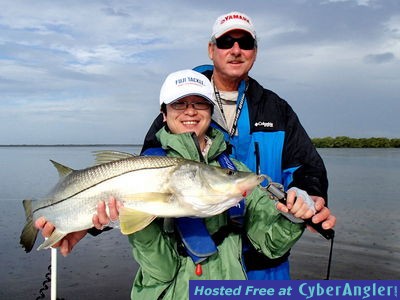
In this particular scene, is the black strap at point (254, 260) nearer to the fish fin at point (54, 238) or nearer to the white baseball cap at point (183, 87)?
the white baseball cap at point (183, 87)

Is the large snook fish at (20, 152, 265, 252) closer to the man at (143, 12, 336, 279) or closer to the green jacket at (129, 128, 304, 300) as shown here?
the green jacket at (129, 128, 304, 300)

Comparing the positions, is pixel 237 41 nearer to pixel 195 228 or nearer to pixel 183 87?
pixel 183 87

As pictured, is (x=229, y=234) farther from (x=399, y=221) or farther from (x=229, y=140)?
(x=399, y=221)

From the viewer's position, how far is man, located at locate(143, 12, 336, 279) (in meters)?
4.55

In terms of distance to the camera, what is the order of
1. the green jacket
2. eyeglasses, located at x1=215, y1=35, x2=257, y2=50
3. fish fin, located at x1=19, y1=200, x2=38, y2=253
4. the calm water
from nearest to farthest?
the green jacket → fish fin, located at x1=19, y1=200, x2=38, y2=253 → eyeglasses, located at x1=215, y1=35, x2=257, y2=50 → the calm water

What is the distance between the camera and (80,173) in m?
3.92

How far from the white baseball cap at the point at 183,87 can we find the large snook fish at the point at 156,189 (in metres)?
0.64

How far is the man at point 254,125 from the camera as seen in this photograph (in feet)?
14.9

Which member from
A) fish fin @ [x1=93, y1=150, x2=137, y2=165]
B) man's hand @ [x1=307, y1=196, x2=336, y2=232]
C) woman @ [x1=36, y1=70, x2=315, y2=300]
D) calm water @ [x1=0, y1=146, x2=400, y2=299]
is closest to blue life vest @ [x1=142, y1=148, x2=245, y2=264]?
woman @ [x1=36, y1=70, x2=315, y2=300]

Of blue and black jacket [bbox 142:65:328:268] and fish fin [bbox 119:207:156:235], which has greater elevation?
blue and black jacket [bbox 142:65:328:268]

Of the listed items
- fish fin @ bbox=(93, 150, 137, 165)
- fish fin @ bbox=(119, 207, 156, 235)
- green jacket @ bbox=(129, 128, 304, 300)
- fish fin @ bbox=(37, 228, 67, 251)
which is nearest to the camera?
fish fin @ bbox=(119, 207, 156, 235)

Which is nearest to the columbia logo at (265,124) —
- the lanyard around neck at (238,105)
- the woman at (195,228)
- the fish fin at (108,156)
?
the lanyard around neck at (238,105)

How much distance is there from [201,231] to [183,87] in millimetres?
1250

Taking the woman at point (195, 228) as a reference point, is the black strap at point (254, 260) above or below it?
below
